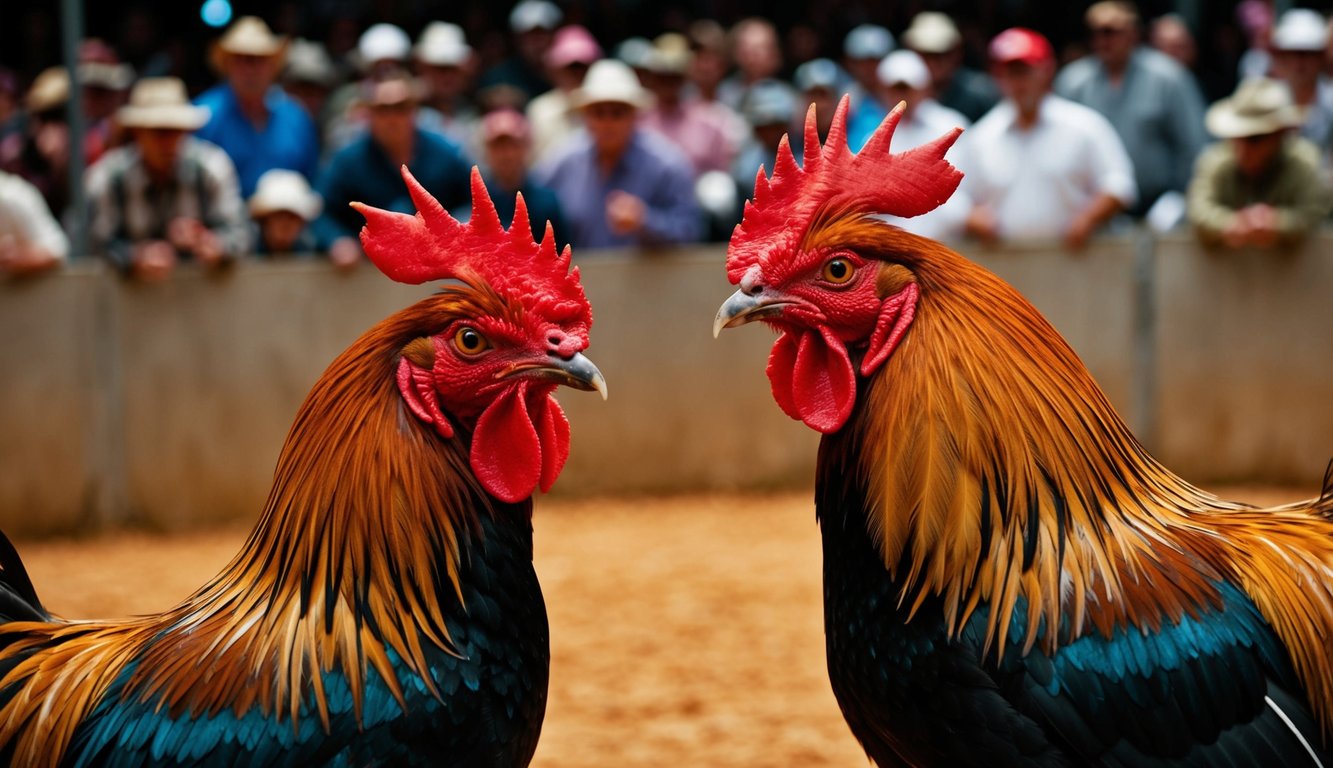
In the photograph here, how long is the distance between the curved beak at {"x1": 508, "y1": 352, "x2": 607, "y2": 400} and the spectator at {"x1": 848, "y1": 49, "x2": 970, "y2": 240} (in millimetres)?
5950

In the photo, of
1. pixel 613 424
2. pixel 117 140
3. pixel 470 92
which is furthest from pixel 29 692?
pixel 470 92

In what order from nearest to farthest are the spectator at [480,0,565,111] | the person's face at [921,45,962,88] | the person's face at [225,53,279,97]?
the person's face at [225,53,279,97] < the person's face at [921,45,962,88] < the spectator at [480,0,565,111]

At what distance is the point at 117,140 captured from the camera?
31.4 ft

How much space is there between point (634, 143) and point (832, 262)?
19.3 ft

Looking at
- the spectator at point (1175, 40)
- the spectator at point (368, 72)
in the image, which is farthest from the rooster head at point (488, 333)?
the spectator at point (1175, 40)

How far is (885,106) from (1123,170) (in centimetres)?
165

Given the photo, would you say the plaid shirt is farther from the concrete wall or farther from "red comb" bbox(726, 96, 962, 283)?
"red comb" bbox(726, 96, 962, 283)

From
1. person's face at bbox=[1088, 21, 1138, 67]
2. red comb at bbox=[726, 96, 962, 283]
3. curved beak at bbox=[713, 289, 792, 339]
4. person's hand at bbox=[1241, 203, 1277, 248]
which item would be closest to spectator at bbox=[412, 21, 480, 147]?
person's face at bbox=[1088, 21, 1138, 67]

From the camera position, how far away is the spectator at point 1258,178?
8477 mm

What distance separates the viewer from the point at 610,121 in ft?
28.9

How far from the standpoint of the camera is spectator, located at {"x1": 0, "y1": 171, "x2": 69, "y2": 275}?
803 centimetres

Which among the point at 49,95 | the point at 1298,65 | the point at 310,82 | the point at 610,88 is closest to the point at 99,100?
the point at 49,95

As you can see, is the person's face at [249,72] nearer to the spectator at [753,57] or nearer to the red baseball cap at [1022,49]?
the spectator at [753,57]

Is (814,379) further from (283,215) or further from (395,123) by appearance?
(283,215)
